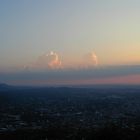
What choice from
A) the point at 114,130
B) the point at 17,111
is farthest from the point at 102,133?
the point at 17,111

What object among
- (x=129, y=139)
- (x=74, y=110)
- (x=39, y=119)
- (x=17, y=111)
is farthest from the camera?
(x=74, y=110)

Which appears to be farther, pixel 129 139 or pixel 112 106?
pixel 112 106

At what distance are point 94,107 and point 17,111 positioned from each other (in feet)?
59.9

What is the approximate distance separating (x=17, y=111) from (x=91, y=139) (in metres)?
53.4

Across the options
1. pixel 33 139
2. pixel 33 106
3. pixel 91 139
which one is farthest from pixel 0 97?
pixel 91 139

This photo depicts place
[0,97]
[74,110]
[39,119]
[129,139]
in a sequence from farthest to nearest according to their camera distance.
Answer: [0,97] → [74,110] → [39,119] → [129,139]

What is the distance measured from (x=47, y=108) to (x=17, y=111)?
34.2 feet

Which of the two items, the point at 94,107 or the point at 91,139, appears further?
the point at 94,107

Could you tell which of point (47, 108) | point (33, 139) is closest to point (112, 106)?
point (47, 108)

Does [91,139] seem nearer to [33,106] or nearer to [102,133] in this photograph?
[102,133]

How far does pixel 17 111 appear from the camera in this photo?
8775 centimetres

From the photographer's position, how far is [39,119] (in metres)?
76.2

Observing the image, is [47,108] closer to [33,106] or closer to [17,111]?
[33,106]

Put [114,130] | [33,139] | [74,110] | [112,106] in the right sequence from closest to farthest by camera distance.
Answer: [114,130] < [33,139] < [74,110] < [112,106]
